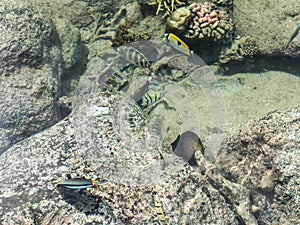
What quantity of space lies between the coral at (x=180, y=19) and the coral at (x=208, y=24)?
16cm

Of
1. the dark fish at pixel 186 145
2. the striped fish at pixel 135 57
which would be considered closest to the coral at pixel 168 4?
the striped fish at pixel 135 57

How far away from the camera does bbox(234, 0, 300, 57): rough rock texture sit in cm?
606

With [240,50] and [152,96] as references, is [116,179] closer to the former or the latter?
[152,96]

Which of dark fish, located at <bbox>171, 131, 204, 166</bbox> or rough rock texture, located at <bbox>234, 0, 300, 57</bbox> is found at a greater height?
rough rock texture, located at <bbox>234, 0, 300, 57</bbox>

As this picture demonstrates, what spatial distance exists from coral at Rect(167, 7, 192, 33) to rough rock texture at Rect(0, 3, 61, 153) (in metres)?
2.45

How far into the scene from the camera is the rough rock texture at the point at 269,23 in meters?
6.06

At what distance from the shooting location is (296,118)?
4426mm

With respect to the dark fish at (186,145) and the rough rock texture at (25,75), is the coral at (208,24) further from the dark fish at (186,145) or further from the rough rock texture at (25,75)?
the rough rock texture at (25,75)

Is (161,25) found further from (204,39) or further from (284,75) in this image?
(284,75)

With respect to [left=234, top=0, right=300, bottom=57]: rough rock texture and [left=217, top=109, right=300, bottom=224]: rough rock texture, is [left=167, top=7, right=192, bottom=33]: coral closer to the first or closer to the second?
[left=234, top=0, right=300, bottom=57]: rough rock texture

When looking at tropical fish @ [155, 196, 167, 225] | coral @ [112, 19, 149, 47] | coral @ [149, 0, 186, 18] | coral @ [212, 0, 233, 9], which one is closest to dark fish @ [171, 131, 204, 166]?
tropical fish @ [155, 196, 167, 225]

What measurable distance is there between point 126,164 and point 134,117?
2.99 feet

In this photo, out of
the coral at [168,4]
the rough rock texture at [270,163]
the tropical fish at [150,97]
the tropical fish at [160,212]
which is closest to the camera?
the tropical fish at [160,212]

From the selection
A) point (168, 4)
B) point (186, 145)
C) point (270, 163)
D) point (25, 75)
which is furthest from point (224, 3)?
point (25, 75)
